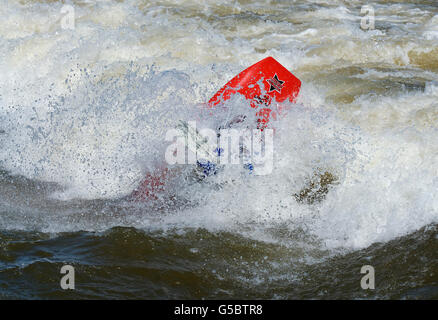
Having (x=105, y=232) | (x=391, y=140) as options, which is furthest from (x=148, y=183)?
(x=391, y=140)

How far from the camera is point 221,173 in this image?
14.5 feet

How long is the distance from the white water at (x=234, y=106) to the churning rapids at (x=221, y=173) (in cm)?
2

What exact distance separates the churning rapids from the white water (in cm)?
2

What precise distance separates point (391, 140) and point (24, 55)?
515cm

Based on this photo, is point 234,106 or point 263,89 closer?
point 234,106

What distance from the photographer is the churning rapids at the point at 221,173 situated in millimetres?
3381

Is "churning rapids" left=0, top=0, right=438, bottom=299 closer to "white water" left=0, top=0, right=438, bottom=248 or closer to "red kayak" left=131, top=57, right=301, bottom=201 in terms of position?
"white water" left=0, top=0, right=438, bottom=248

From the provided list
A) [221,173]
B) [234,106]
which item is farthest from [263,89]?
[221,173]

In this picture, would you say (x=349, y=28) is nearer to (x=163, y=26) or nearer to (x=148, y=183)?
(x=163, y=26)

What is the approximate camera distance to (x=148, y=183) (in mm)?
4445

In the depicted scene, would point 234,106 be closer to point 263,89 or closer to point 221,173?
point 263,89

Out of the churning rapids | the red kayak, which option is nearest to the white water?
the churning rapids

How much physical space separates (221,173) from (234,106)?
67 cm
